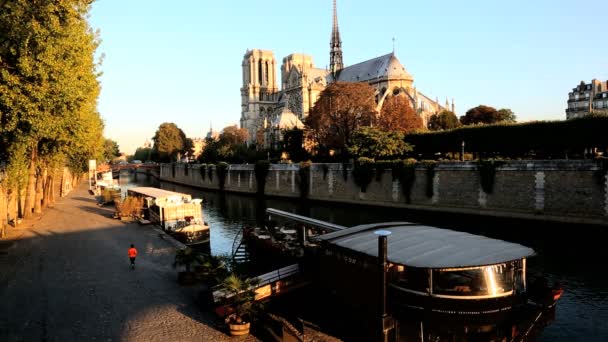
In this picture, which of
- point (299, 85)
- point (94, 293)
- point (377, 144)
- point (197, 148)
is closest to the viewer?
point (94, 293)

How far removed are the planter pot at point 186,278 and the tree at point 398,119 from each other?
4569 cm

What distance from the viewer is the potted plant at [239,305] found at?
10648 mm

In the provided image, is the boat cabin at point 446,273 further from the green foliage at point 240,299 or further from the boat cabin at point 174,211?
the boat cabin at point 174,211

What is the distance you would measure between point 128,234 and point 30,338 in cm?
1373

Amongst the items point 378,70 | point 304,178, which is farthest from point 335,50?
point 304,178

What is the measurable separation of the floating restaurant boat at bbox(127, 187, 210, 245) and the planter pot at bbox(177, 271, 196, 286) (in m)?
7.79

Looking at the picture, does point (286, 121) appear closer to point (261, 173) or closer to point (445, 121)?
point (261, 173)

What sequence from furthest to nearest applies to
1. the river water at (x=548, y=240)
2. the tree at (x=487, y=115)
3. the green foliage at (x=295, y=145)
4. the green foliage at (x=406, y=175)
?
the tree at (x=487, y=115)
the green foliage at (x=295, y=145)
the green foliage at (x=406, y=175)
the river water at (x=548, y=240)

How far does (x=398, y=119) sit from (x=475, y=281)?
50.8 m

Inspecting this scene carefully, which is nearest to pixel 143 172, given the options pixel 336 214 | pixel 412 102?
pixel 412 102

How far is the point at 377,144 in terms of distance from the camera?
148 ft

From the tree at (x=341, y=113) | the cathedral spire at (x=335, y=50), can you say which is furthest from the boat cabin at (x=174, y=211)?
the cathedral spire at (x=335, y=50)

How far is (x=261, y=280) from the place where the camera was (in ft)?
44.6

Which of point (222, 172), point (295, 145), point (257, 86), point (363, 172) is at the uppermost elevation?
point (257, 86)
